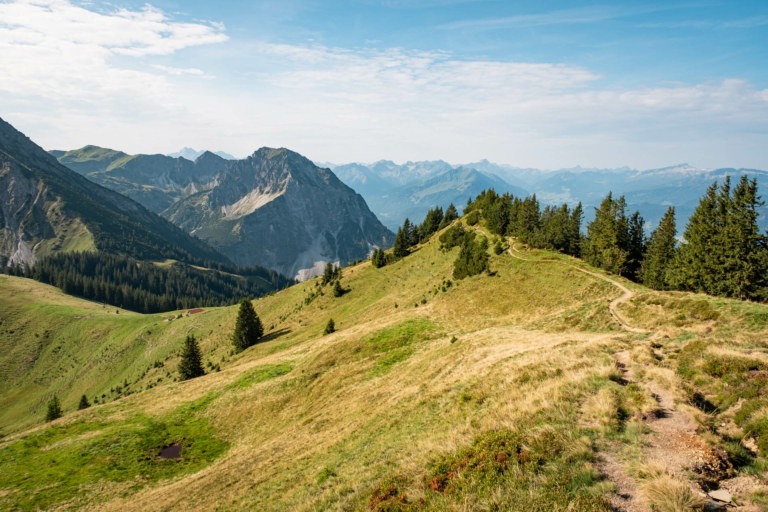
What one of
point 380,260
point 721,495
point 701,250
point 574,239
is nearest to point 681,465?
point 721,495

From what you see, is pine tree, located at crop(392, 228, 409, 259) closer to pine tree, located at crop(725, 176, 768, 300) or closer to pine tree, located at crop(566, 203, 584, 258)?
pine tree, located at crop(566, 203, 584, 258)

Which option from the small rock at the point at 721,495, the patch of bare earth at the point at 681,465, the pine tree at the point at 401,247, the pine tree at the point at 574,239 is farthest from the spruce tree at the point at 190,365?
the pine tree at the point at 574,239

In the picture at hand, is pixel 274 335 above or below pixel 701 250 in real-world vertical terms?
below

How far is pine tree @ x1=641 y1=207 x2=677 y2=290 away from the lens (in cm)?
5369

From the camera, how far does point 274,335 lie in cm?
7500

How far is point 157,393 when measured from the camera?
50.8 meters

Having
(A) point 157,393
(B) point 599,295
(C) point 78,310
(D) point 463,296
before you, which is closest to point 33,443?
(A) point 157,393

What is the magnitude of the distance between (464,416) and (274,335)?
214 ft

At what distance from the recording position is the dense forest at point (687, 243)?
40031 millimetres

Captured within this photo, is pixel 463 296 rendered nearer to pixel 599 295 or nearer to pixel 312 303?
pixel 599 295

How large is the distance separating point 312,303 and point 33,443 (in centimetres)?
5487

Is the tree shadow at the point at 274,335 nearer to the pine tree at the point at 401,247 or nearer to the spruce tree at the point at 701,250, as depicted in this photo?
the pine tree at the point at 401,247

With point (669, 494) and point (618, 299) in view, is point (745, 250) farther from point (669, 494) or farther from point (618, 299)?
point (669, 494)

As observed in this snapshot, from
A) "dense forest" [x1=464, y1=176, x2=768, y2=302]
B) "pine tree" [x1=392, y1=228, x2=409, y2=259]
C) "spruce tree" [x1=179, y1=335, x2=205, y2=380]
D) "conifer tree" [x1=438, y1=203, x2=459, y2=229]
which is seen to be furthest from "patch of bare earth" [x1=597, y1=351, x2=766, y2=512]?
"conifer tree" [x1=438, y1=203, x2=459, y2=229]
